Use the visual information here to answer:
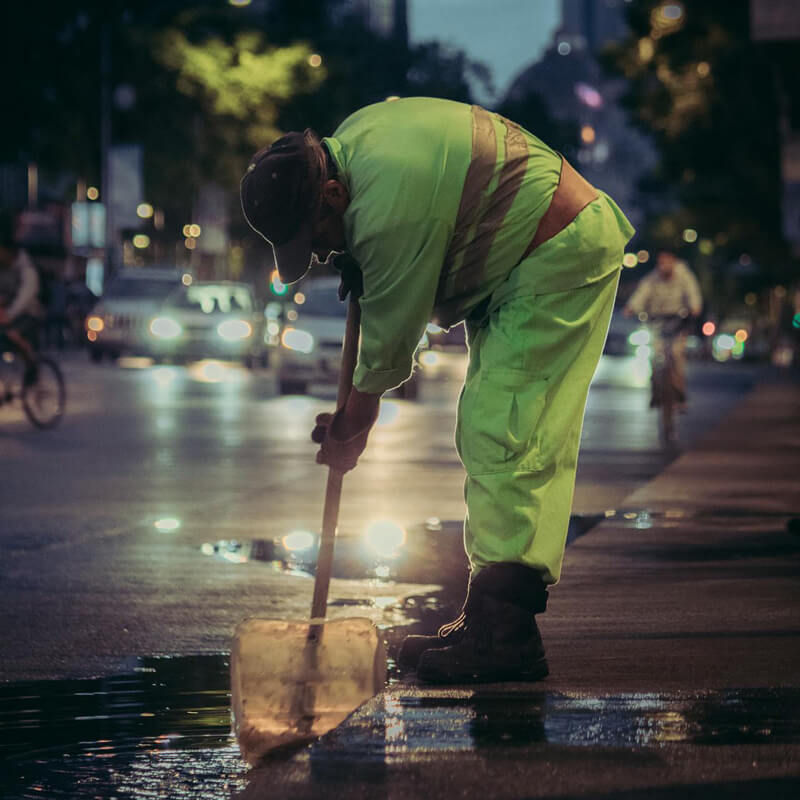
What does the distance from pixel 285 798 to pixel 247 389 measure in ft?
71.9

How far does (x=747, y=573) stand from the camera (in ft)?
24.3

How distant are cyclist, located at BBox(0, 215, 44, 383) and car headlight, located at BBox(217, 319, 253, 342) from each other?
14.8m

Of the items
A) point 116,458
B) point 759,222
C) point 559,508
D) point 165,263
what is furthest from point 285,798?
point 165,263

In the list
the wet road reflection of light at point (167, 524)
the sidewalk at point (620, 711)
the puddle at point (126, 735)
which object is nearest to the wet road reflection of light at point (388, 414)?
the wet road reflection of light at point (167, 524)

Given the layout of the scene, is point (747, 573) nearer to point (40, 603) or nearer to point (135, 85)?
point (40, 603)

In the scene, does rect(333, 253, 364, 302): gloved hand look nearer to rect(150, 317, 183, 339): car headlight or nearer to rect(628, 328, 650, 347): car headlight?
rect(150, 317, 183, 339): car headlight

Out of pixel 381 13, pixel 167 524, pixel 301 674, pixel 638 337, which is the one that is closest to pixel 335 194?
pixel 301 674

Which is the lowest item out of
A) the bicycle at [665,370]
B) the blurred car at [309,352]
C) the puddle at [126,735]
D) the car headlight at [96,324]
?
the car headlight at [96,324]

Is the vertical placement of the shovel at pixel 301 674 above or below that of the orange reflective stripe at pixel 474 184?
below

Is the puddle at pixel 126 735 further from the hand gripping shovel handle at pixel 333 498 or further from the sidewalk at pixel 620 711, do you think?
the hand gripping shovel handle at pixel 333 498

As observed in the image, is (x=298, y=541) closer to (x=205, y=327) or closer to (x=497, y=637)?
(x=497, y=637)

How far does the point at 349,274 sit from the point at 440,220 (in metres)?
0.35

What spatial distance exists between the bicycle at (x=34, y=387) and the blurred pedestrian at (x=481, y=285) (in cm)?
1221

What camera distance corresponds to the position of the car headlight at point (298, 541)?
8.52 metres
